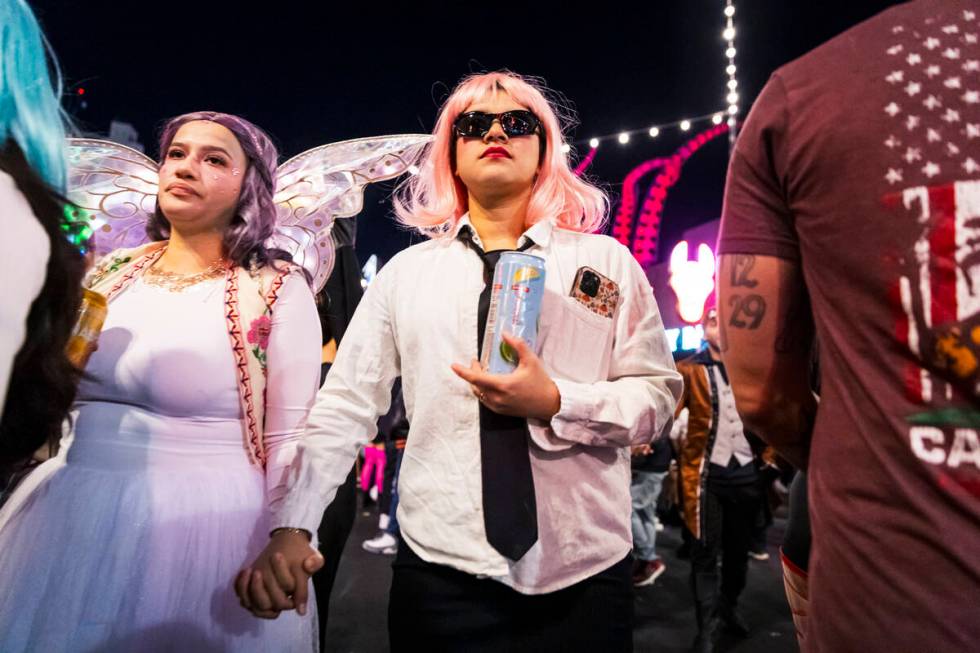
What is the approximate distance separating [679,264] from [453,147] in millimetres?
9078

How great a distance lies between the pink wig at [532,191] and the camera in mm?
1836

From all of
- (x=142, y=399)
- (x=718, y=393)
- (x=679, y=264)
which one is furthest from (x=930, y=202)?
(x=679, y=264)

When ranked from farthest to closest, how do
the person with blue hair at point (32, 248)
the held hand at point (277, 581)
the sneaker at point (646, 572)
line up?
the sneaker at point (646, 572) → the held hand at point (277, 581) → the person with blue hair at point (32, 248)

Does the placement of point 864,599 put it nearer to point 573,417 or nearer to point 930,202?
point 930,202

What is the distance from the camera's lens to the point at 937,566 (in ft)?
2.26

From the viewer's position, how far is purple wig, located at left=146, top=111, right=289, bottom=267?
1.78m

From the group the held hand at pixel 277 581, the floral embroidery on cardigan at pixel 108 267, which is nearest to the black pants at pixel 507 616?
the held hand at pixel 277 581

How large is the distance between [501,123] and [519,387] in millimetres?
855

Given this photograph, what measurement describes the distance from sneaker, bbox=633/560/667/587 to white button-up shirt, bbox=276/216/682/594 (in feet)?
13.9

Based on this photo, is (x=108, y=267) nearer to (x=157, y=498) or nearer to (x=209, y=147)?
(x=209, y=147)

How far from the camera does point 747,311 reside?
97cm

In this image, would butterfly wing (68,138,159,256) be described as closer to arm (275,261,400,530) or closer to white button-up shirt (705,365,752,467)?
arm (275,261,400,530)

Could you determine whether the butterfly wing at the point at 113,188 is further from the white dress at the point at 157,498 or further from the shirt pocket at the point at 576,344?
the shirt pocket at the point at 576,344

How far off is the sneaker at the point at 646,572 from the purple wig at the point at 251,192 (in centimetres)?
468
